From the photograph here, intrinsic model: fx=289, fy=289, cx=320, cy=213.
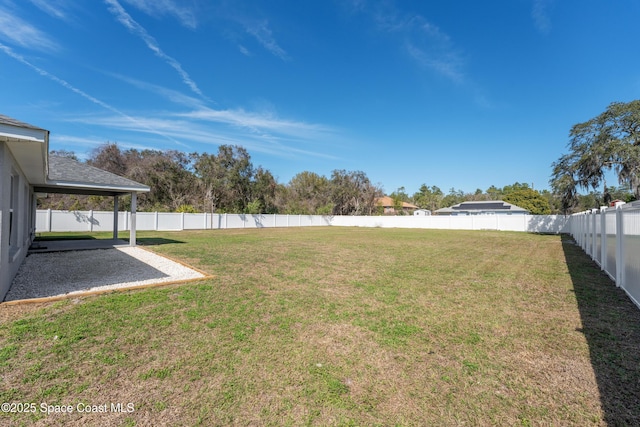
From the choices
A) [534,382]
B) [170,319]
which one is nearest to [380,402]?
[534,382]

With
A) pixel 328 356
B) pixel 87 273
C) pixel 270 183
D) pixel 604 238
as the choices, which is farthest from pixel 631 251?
pixel 270 183

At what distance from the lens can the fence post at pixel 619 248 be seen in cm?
565

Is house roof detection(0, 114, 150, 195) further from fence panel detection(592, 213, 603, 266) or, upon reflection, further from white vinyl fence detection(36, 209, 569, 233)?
fence panel detection(592, 213, 603, 266)

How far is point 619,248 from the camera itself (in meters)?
5.78

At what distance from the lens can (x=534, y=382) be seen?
2.60m

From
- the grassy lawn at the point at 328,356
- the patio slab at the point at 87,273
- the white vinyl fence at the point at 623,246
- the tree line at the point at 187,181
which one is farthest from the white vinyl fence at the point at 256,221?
the white vinyl fence at the point at 623,246

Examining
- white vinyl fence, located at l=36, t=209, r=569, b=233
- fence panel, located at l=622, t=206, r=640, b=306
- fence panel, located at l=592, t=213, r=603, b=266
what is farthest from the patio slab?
white vinyl fence, located at l=36, t=209, r=569, b=233

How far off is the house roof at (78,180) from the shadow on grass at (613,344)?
12.6m

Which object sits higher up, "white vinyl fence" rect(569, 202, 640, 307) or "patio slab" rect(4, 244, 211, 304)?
"white vinyl fence" rect(569, 202, 640, 307)

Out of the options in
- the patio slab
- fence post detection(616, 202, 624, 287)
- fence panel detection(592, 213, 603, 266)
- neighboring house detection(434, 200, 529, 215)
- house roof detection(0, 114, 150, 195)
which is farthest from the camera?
neighboring house detection(434, 200, 529, 215)

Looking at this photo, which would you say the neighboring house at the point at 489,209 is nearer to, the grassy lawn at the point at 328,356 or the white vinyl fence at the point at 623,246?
the white vinyl fence at the point at 623,246

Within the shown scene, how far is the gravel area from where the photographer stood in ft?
17.4

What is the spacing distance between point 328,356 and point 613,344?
3313 mm

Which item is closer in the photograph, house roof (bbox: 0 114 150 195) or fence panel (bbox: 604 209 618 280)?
house roof (bbox: 0 114 150 195)
